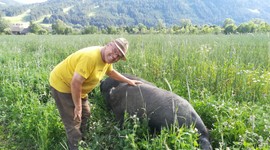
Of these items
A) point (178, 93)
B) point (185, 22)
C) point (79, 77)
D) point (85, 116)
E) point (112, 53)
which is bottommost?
point (85, 116)

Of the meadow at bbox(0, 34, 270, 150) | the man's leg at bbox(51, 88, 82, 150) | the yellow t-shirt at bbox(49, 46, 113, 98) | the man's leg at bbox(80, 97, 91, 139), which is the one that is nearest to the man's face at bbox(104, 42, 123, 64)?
the yellow t-shirt at bbox(49, 46, 113, 98)

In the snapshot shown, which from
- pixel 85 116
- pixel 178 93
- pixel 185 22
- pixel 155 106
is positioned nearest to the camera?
pixel 155 106

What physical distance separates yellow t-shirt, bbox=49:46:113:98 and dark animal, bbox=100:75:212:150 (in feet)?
1.61

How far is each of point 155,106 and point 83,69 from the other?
3.33 ft

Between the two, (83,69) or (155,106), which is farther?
(155,106)

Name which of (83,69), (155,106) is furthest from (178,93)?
(83,69)

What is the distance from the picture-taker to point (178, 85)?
14.0 ft

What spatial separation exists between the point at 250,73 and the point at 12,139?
147 inches

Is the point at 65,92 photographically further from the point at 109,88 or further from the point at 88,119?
the point at 109,88

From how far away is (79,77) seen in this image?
8.95ft

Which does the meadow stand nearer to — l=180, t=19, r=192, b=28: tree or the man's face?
the man's face

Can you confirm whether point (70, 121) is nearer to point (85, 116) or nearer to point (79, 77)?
point (85, 116)

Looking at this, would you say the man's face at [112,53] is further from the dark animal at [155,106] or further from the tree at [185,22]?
the tree at [185,22]

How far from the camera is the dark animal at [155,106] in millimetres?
3016
